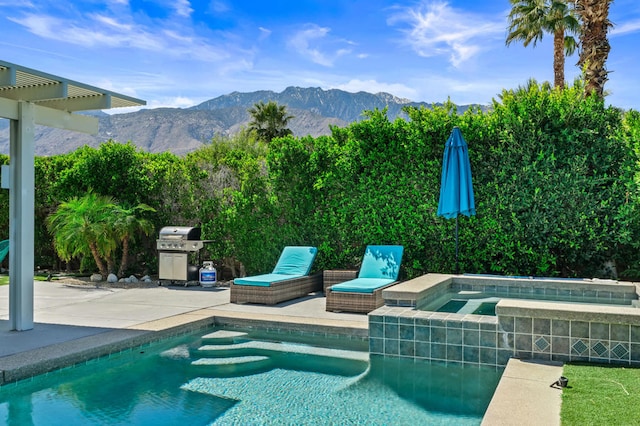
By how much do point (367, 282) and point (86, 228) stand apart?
6457 millimetres

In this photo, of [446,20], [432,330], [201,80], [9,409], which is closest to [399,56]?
[446,20]

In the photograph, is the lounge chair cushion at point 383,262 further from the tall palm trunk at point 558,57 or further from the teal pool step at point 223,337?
the tall palm trunk at point 558,57

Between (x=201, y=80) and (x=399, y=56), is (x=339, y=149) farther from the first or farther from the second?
(x=201, y=80)

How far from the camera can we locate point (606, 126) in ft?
29.5

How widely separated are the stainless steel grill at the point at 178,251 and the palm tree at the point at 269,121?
32.9m

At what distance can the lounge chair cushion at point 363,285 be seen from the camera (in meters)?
7.97

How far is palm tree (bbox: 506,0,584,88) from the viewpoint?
22.2 metres

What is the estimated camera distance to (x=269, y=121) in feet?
146

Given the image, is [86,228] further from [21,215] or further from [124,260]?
[21,215]

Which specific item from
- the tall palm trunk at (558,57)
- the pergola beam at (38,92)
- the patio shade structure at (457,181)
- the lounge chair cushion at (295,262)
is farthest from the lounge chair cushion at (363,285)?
the tall palm trunk at (558,57)

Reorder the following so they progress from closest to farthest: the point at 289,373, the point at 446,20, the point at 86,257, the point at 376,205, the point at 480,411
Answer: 1. the point at 480,411
2. the point at 289,373
3. the point at 376,205
4. the point at 86,257
5. the point at 446,20

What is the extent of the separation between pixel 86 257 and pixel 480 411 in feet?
34.9

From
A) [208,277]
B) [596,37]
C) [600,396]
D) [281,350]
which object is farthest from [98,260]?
[596,37]

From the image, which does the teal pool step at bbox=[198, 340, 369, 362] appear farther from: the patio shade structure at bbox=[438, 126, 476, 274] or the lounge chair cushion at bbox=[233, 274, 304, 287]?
the patio shade structure at bbox=[438, 126, 476, 274]
